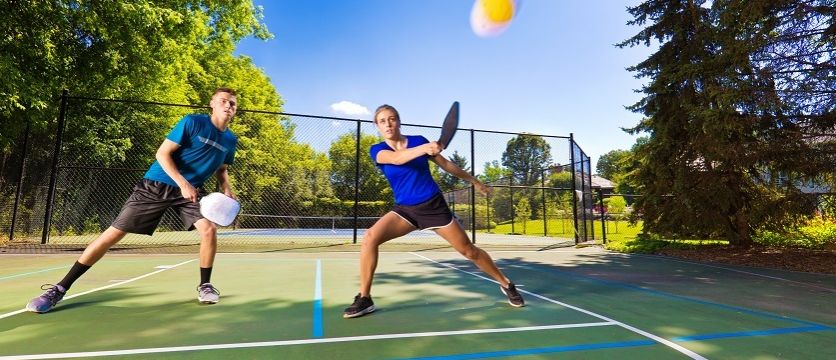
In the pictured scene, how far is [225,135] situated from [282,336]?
6.79 feet

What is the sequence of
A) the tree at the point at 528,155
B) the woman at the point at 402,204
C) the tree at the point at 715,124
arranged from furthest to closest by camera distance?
the tree at the point at 528,155, the tree at the point at 715,124, the woman at the point at 402,204

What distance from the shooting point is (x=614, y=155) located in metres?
90.8

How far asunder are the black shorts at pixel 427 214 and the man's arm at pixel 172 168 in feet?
5.76

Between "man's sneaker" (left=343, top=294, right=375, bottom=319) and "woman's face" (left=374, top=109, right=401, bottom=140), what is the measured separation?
4.64ft

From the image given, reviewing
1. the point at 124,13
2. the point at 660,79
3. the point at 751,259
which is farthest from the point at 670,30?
the point at 124,13

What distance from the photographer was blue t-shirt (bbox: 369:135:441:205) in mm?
3514

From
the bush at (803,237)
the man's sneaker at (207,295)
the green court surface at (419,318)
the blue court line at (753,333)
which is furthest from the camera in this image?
the bush at (803,237)

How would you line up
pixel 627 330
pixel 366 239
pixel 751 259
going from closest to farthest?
pixel 627 330 < pixel 366 239 < pixel 751 259

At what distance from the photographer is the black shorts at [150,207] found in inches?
142

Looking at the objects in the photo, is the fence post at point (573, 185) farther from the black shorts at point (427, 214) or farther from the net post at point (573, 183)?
the black shorts at point (427, 214)

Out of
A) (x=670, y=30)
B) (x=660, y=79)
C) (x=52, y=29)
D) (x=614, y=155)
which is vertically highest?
(x=614, y=155)

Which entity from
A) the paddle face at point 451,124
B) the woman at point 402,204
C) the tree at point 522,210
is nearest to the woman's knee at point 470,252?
the woman at point 402,204

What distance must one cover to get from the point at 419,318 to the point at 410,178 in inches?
47.2

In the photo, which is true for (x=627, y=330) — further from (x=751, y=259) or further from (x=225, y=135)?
(x=751, y=259)
